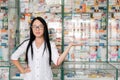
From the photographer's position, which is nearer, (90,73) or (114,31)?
(90,73)

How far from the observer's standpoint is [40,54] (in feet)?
12.0

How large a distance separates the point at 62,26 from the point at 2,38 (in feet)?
3.03

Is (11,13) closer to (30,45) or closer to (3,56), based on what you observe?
(3,56)

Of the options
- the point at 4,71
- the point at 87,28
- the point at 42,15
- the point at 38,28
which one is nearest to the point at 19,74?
the point at 4,71

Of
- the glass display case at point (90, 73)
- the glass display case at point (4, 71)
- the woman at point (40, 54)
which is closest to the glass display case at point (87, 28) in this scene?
the glass display case at point (90, 73)

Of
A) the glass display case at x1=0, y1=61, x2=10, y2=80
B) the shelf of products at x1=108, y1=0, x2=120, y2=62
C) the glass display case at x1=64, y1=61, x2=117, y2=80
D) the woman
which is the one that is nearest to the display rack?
the shelf of products at x1=108, y1=0, x2=120, y2=62

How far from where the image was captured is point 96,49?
195 inches

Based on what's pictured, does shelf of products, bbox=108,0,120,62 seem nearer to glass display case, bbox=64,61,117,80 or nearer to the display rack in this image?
the display rack

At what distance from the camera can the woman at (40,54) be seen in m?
3.64

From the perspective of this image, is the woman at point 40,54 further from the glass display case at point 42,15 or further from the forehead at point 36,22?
the glass display case at point 42,15

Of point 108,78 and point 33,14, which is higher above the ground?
point 33,14

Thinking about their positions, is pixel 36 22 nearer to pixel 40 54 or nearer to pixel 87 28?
pixel 40 54

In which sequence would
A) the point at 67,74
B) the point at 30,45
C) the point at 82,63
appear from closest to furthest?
the point at 30,45 < the point at 67,74 < the point at 82,63

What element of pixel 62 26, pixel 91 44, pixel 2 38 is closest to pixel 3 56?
pixel 2 38
